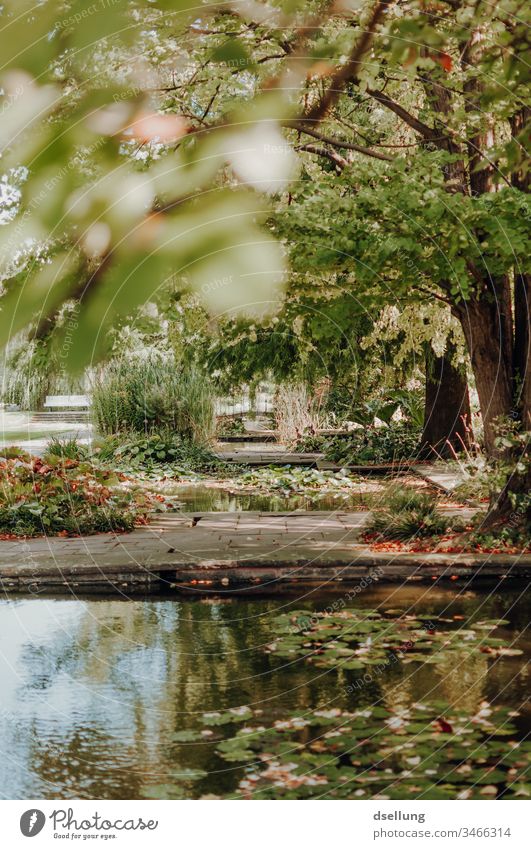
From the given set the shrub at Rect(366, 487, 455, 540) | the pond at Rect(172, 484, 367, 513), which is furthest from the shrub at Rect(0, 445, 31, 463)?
the shrub at Rect(366, 487, 455, 540)

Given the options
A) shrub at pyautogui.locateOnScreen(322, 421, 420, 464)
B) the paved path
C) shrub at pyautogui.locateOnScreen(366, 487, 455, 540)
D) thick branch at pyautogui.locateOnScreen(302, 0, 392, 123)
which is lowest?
the paved path

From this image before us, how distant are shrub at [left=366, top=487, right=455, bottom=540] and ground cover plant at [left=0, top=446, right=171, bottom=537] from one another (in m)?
2.71

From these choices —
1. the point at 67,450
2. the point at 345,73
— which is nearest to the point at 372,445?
the point at 67,450

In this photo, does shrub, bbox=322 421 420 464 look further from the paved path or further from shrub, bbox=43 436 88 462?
the paved path

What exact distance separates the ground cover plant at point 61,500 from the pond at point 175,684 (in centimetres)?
251

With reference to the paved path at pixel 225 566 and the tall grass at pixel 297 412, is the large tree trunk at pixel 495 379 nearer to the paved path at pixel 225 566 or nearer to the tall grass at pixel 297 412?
the paved path at pixel 225 566

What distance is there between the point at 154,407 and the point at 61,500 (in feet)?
27.7

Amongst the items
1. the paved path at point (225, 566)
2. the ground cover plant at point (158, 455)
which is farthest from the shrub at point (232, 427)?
the paved path at point (225, 566)

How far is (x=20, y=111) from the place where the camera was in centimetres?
99

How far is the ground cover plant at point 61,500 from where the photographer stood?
9.45 m

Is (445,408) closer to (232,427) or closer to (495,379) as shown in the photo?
(495,379)

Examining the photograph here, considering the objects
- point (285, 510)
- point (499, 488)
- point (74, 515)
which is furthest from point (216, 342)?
point (499, 488)

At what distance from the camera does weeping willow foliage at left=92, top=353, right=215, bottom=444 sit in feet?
59.2

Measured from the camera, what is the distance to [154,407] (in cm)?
1817
